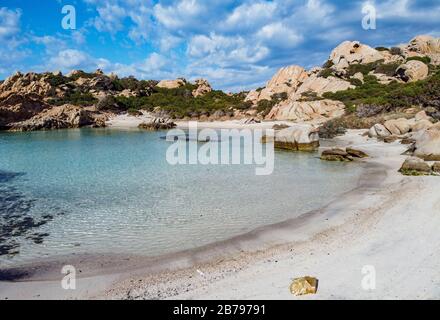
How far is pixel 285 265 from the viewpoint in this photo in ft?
25.3

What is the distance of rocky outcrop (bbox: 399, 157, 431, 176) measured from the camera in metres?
15.9

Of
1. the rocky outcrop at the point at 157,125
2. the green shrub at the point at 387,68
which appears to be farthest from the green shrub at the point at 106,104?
the green shrub at the point at 387,68

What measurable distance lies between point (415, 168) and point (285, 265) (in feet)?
37.2

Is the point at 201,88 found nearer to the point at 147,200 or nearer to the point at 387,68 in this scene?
the point at 387,68

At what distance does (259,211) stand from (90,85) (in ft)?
263

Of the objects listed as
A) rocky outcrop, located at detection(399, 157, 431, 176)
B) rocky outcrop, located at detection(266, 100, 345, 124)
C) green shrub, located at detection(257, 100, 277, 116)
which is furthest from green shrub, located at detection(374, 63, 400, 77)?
rocky outcrop, located at detection(399, 157, 431, 176)

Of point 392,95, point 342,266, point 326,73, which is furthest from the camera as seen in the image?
point 326,73

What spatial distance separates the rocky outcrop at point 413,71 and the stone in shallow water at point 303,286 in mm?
61439

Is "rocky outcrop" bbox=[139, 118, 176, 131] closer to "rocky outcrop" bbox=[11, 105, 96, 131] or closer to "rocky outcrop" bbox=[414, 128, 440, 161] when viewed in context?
"rocky outcrop" bbox=[11, 105, 96, 131]

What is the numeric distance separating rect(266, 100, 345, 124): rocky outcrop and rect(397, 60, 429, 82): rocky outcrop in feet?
55.4

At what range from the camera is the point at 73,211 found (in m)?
12.2

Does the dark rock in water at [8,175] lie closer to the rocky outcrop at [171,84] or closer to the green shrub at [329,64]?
the green shrub at [329,64]

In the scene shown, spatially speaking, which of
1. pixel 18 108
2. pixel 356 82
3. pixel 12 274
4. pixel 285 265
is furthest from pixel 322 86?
pixel 12 274

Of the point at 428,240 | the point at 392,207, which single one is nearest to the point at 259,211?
the point at 392,207
